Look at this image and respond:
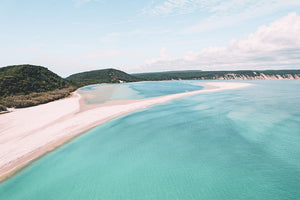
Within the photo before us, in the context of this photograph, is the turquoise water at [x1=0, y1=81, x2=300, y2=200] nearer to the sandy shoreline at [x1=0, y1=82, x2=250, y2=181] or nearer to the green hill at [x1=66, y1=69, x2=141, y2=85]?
the sandy shoreline at [x1=0, y1=82, x2=250, y2=181]

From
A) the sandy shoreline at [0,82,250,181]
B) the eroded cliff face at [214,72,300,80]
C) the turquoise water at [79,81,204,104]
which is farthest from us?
the eroded cliff face at [214,72,300,80]

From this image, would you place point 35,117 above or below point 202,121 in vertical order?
above

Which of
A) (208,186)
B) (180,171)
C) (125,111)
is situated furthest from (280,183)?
(125,111)

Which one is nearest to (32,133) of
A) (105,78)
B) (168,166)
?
(168,166)

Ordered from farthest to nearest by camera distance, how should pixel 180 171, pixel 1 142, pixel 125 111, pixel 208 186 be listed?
pixel 125 111, pixel 1 142, pixel 180 171, pixel 208 186

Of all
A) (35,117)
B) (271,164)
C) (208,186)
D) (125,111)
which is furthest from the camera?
(125,111)

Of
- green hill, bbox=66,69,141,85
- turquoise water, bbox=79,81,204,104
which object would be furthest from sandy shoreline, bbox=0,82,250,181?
green hill, bbox=66,69,141,85

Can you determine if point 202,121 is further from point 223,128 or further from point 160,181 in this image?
point 160,181

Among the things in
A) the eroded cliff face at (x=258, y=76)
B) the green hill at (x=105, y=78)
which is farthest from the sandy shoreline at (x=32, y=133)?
the eroded cliff face at (x=258, y=76)
